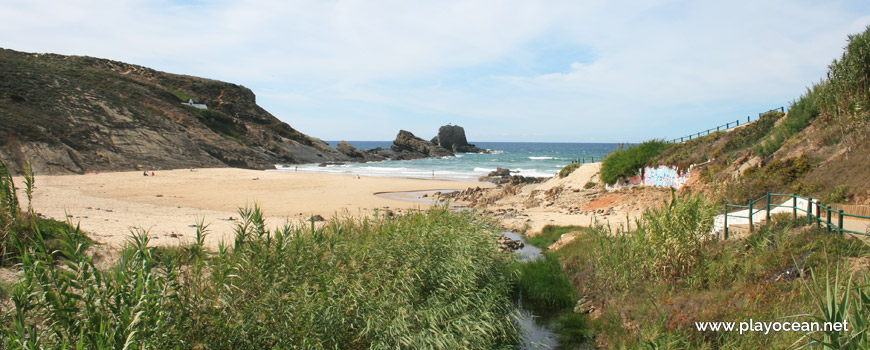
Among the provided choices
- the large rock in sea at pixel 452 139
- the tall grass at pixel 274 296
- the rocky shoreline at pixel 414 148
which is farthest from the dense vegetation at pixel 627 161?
the large rock in sea at pixel 452 139

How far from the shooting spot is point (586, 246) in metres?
13.4

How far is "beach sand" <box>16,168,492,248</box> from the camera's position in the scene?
1560 cm

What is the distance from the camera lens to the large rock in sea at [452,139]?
401ft

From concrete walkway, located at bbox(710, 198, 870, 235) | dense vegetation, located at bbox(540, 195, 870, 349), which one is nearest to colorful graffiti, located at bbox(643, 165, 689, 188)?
concrete walkway, located at bbox(710, 198, 870, 235)

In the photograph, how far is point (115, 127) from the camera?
50.8m

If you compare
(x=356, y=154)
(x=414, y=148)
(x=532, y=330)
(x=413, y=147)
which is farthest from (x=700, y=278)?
(x=413, y=147)

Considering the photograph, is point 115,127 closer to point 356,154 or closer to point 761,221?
point 356,154

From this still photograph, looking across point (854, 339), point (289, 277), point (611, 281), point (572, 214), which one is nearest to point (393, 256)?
point (289, 277)

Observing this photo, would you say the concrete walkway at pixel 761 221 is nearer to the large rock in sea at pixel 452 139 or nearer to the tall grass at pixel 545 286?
the tall grass at pixel 545 286

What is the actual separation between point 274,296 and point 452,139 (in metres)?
117

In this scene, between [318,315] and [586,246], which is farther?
[586,246]

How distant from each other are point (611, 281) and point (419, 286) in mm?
4154

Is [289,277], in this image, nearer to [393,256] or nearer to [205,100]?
[393,256]

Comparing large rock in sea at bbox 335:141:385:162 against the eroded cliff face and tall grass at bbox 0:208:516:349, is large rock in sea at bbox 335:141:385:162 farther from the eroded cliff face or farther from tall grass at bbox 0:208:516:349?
tall grass at bbox 0:208:516:349
